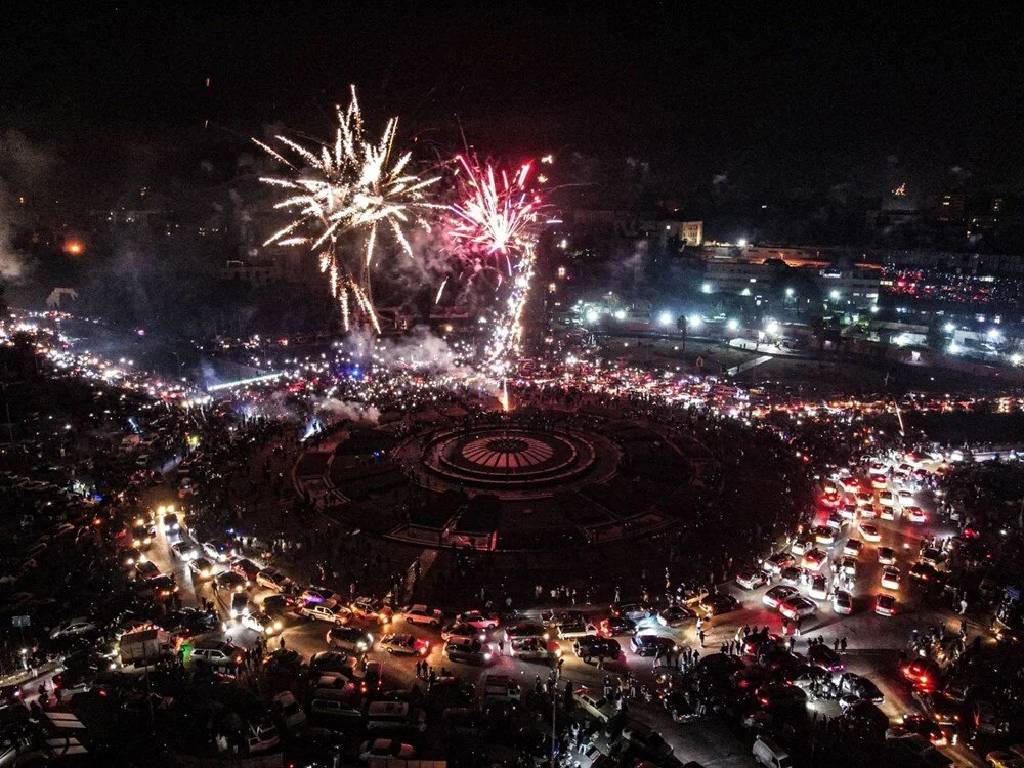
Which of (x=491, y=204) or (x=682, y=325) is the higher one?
(x=491, y=204)

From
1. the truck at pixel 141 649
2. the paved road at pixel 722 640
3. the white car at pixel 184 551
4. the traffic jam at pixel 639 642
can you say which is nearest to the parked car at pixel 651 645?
the traffic jam at pixel 639 642

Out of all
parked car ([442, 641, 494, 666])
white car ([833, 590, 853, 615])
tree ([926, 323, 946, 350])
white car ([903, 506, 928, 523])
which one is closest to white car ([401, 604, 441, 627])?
parked car ([442, 641, 494, 666])

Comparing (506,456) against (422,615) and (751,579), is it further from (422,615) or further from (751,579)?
(751,579)

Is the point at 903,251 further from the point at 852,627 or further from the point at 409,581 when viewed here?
the point at 409,581

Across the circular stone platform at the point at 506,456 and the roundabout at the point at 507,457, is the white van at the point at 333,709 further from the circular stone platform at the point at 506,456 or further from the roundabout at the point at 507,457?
the circular stone platform at the point at 506,456

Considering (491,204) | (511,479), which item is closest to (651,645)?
(511,479)
